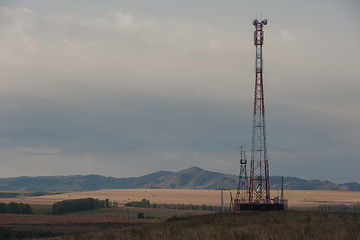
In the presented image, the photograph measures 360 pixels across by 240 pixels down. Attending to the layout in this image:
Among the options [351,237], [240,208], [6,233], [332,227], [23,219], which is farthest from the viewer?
[23,219]

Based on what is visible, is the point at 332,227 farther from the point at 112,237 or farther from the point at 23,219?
the point at 23,219

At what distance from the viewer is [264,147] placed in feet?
280

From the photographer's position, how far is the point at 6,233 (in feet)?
385

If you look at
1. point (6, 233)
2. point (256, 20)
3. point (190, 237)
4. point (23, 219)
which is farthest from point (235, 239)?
point (23, 219)

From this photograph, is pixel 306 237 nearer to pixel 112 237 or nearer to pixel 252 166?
pixel 112 237

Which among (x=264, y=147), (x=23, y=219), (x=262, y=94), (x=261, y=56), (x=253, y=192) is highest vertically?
(x=261, y=56)

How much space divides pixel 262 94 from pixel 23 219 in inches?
5545

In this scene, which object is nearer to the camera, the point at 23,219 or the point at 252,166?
the point at 252,166

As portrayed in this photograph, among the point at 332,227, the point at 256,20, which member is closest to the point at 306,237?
the point at 332,227

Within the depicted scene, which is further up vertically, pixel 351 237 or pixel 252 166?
pixel 252 166

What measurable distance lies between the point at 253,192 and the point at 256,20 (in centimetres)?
3065

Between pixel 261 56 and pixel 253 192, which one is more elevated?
pixel 261 56

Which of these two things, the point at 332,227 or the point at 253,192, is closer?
the point at 332,227

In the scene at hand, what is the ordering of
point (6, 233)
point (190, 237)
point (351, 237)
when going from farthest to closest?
1. point (6, 233)
2. point (190, 237)
3. point (351, 237)
